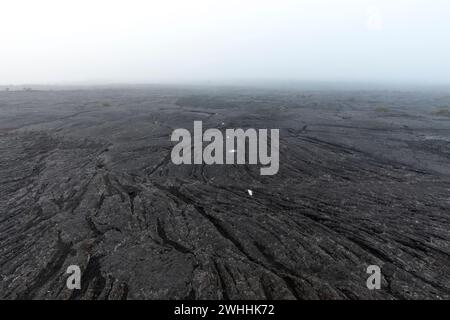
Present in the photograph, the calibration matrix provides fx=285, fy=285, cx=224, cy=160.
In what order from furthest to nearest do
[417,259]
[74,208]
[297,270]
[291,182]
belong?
1. [291,182]
2. [74,208]
3. [417,259]
4. [297,270]

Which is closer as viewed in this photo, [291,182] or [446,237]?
[446,237]

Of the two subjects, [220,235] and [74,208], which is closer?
[220,235]

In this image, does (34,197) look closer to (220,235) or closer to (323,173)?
(220,235)

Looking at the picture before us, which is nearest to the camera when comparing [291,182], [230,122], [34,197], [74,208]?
[74,208]

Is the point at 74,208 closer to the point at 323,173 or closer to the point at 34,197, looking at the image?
the point at 34,197
